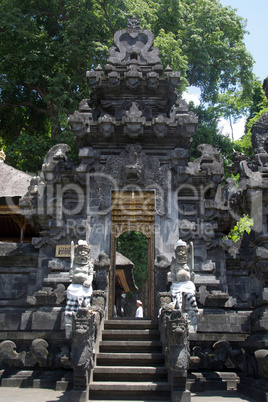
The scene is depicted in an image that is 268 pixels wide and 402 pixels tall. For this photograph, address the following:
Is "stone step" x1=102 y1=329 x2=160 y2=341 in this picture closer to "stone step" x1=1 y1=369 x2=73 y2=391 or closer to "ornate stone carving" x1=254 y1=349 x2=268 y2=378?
"stone step" x1=1 y1=369 x2=73 y2=391

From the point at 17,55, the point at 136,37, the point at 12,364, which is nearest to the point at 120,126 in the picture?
the point at 136,37

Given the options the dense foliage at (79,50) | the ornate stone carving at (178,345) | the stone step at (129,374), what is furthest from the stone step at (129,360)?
the dense foliage at (79,50)

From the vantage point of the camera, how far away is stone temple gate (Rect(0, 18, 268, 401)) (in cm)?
817

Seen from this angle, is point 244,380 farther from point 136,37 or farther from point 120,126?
point 136,37

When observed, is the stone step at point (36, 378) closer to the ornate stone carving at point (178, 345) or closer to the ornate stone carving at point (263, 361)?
the ornate stone carving at point (178, 345)

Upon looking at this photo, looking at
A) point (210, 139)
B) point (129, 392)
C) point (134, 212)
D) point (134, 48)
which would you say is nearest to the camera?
point (129, 392)

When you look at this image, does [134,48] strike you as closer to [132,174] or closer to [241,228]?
[132,174]

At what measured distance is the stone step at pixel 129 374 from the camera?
6.88m

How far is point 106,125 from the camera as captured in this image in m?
10.5

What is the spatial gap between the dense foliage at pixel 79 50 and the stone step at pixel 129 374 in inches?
500

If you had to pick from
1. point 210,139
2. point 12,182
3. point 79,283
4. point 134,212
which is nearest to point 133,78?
point 134,212

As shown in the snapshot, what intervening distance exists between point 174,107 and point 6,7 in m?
12.4

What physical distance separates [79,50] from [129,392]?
53.4ft

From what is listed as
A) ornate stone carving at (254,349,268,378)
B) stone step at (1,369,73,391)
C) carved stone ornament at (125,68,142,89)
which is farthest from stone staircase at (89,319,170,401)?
carved stone ornament at (125,68,142,89)
